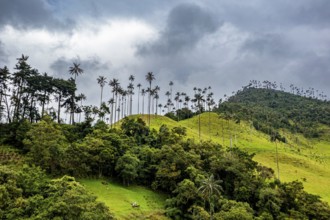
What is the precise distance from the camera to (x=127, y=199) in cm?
7375

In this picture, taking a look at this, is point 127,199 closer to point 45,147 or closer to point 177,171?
point 177,171

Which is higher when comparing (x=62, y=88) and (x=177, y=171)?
(x=62, y=88)

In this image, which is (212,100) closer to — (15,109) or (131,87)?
(131,87)

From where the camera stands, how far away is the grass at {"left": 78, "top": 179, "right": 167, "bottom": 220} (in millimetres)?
67688

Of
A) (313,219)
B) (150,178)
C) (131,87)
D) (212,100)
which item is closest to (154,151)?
(150,178)

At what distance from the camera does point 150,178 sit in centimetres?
8900

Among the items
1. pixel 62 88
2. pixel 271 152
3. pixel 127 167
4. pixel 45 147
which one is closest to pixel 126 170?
pixel 127 167

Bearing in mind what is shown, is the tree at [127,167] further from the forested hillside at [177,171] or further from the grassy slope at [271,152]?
the grassy slope at [271,152]

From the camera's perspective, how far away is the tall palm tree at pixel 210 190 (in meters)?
68.4

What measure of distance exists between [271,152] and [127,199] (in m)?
86.6

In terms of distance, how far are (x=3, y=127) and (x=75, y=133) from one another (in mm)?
19288

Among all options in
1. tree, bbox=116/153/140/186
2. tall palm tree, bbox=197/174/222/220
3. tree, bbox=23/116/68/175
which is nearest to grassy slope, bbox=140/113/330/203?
tall palm tree, bbox=197/174/222/220

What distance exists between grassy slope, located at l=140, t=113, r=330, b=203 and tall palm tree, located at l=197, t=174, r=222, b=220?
3128cm

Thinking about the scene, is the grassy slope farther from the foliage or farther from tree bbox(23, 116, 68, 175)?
tree bbox(23, 116, 68, 175)
